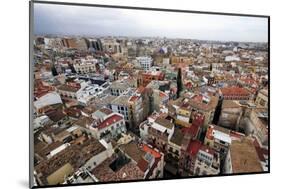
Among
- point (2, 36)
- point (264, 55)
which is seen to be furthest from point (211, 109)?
point (2, 36)

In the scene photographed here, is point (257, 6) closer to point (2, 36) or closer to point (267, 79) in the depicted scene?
point (267, 79)

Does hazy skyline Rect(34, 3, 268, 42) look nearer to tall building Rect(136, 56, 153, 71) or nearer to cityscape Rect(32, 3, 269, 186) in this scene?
cityscape Rect(32, 3, 269, 186)

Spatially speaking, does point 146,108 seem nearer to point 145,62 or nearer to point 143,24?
point 145,62

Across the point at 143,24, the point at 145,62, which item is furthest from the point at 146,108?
the point at 143,24

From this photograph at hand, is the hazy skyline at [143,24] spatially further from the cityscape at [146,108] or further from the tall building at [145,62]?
the tall building at [145,62]

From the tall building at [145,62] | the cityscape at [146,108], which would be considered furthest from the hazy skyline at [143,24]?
the tall building at [145,62]

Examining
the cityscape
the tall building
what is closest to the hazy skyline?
the cityscape

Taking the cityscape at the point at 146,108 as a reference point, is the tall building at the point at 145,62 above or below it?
above
